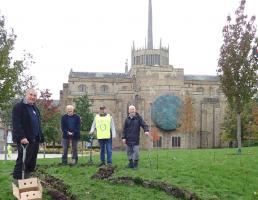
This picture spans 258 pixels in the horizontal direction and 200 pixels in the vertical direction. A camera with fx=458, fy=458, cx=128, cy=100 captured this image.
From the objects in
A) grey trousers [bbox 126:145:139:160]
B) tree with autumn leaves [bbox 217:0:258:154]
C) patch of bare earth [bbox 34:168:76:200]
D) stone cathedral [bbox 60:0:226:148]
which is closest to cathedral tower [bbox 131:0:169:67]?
stone cathedral [bbox 60:0:226:148]

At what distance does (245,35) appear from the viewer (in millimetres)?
21906

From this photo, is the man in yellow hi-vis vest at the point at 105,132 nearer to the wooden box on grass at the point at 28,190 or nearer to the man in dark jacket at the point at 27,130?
the man in dark jacket at the point at 27,130

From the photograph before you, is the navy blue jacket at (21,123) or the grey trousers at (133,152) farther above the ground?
the navy blue jacket at (21,123)

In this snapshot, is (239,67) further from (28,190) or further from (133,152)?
(28,190)

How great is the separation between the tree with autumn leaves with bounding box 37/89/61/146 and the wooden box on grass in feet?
112

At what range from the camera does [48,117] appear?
43.9 m

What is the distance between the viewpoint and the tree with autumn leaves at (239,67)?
70.3ft

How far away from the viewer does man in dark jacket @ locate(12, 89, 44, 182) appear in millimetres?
8641

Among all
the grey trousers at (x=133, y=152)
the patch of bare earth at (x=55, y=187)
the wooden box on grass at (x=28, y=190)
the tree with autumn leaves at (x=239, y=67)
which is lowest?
the patch of bare earth at (x=55, y=187)

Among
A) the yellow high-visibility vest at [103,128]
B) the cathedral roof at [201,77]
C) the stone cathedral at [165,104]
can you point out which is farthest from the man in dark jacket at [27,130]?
the cathedral roof at [201,77]

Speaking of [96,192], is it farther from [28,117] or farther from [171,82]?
[171,82]

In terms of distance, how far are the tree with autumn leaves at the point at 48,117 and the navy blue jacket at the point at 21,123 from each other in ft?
109

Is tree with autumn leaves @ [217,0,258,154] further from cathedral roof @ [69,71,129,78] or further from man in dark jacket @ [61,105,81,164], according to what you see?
cathedral roof @ [69,71,129,78]

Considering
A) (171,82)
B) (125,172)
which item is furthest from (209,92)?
(125,172)
